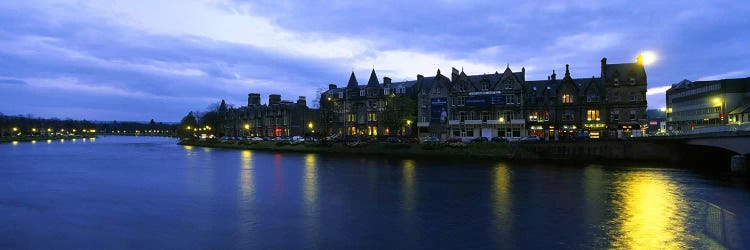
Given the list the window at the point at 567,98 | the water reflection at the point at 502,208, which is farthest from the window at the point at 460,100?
the water reflection at the point at 502,208

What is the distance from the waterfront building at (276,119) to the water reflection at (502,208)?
90038 mm

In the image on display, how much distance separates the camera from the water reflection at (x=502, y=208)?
2265cm

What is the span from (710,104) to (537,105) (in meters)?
48.3

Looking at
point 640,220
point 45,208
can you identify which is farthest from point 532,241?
point 45,208

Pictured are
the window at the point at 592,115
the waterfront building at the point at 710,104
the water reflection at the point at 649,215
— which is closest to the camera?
the water reflection at the point at 649,215

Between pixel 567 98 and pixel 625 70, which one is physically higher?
pixel 625 70

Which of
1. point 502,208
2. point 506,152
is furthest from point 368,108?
point 502,208

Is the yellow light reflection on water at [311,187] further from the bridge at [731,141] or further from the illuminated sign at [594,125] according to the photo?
the illuminated sign at [594,125]

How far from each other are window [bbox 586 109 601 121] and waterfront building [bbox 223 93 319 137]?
71.5m

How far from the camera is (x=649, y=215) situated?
2766 centimetres

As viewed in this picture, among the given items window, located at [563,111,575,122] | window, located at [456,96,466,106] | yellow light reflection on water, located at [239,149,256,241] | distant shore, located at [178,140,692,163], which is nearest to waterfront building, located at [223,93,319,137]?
window, located at [456,96,466,106]

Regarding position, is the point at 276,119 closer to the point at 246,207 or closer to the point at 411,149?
the point at 411,149

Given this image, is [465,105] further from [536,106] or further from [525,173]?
[525,173]

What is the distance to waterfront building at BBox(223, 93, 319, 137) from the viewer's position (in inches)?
5674
